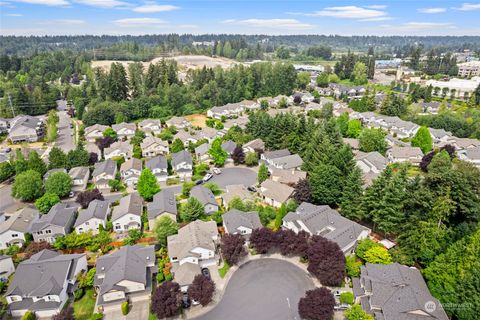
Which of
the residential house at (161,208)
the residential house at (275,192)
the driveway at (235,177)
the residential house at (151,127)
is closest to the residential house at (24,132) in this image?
the residential house at (151,127)

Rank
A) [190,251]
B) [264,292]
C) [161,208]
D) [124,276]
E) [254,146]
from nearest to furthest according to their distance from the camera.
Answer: [124,276] < [264,292] < [190,251] < [161,208] < [254,146]

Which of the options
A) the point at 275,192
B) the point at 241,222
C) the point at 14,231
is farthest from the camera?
the point at 275,192

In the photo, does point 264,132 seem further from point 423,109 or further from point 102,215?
point 423,109

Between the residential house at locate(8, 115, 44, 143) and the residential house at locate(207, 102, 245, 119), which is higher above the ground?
the residential house at locate(207, 102, 245, 119)

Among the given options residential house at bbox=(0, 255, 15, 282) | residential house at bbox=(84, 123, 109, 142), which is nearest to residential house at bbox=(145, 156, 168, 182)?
residential house at bbox=(0, 255, 15, 282)

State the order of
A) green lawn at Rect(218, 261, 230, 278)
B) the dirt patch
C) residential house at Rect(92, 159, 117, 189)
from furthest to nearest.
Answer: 1. the dirt patch
2. residential house at Rect(92, 159, 117, 189)
3. green lawn at Rect(218, 261, 230, 278)

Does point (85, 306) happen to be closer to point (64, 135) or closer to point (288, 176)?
point (288, 176)

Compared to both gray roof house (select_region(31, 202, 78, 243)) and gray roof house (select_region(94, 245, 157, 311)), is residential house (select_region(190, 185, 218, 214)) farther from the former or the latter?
gray roof house (select_region(31, 202, 78, 243))

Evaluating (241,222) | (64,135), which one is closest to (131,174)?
(241,222)
